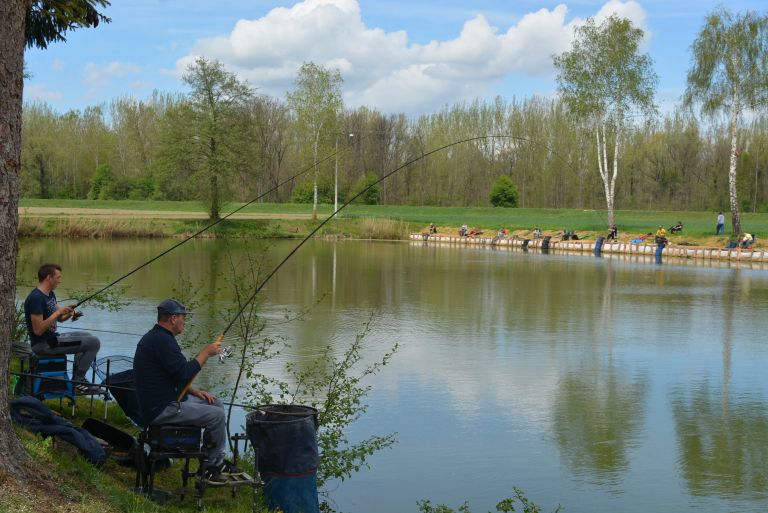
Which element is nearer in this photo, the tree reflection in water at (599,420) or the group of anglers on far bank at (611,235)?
the tree reflection in water at (599,420)

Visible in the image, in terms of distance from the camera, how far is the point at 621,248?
1713 inches

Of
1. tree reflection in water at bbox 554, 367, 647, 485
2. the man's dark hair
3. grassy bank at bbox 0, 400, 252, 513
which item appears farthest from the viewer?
tree reflection in water at bbox 554, 367, 647, 485

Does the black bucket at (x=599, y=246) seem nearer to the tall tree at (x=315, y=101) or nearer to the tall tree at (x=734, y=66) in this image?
the tall tree at (x=734, y=66)

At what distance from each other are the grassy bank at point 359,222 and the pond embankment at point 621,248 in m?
2.34

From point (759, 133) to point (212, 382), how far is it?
254ft

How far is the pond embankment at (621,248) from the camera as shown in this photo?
38625 mm

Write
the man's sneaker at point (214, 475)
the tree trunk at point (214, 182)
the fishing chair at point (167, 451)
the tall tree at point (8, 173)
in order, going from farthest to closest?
the tree trunk at point (214, 182)
the man's sneaker at point (214, 475)
the fishing chair at point (167, 451)
the tall tree at point (8, 173)

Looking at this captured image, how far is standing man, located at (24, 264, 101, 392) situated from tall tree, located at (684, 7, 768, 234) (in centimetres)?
3769

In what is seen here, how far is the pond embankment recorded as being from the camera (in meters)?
38.6

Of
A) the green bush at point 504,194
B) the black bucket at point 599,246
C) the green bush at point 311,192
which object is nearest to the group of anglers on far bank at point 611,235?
the black bucket at point 599,246

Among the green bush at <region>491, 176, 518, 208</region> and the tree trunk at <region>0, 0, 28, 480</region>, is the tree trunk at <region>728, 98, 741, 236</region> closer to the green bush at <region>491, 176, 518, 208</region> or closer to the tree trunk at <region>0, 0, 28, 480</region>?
the green bush at <region>491, 176, 518, 208</region>

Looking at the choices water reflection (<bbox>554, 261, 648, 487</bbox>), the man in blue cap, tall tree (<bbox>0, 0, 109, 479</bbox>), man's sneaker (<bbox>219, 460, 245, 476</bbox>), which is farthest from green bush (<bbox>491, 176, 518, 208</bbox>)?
tall tree (<bbox>0, 0, 109, 479</bbox>)

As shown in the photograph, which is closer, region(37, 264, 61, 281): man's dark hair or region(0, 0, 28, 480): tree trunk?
region(0, 0, 28, 480): tree trunk

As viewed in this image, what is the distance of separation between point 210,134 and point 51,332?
150 feet
